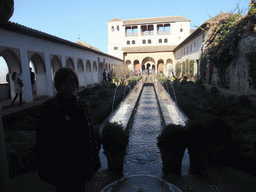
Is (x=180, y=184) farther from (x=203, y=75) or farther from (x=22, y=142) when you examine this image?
(x=203, y=75)

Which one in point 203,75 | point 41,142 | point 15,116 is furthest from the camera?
point 203,75

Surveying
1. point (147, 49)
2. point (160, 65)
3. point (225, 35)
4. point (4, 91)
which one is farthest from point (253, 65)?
point (160, 65)

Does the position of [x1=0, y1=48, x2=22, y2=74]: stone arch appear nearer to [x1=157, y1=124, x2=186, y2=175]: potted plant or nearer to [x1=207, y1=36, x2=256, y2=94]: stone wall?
[x1=157, y1=124, x2=186, y2=175]: potted plant

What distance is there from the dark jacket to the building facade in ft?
117

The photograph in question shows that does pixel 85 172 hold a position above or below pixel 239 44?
below

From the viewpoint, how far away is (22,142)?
3.75 meters

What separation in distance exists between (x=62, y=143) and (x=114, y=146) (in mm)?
1222

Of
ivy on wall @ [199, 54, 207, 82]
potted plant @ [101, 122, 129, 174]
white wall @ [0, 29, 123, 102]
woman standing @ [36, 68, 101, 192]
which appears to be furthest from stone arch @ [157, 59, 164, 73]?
woman standing @ [36, 68, 101, 192]

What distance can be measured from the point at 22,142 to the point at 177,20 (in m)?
39.9

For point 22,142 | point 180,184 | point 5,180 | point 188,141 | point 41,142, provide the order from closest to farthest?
point 5,180, point 41,142, point 180,184, point 188,141, point 22,142

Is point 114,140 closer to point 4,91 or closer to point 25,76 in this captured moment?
point 25,76

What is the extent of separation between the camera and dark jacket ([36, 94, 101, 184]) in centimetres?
166

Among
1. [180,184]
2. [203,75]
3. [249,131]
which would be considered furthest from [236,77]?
[180,184]

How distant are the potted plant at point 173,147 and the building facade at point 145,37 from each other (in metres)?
34.6
